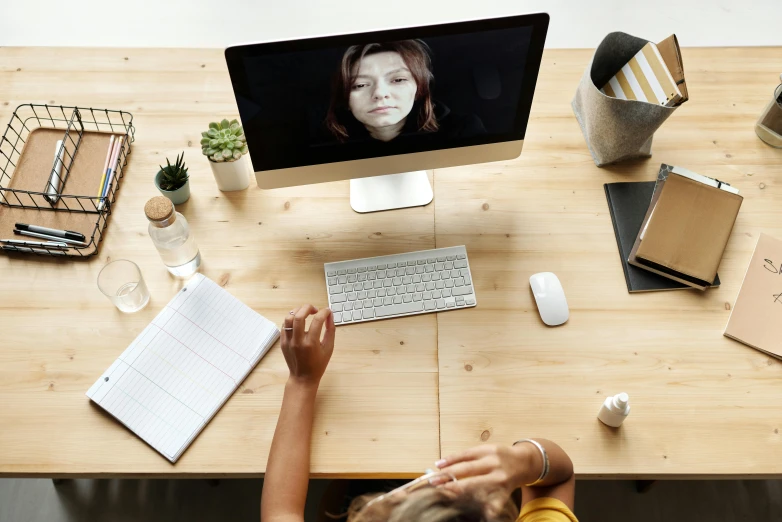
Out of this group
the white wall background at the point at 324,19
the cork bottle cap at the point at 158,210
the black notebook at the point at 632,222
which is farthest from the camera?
the white wall background at the point at 324,19

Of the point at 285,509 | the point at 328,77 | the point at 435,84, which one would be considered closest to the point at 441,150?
the point at 435,84

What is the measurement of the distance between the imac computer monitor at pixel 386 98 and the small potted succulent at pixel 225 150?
0.34 feet

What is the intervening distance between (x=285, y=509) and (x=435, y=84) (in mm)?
724

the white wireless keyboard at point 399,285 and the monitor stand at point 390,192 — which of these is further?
the monitor stand at point 390,192

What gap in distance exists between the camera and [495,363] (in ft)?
3.60

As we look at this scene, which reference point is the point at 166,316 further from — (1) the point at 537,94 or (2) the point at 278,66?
(1) the point at 537,94

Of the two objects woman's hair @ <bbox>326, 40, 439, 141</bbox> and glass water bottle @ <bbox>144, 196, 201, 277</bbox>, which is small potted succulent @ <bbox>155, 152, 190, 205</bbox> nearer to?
glass water bottle @ <bbox>144, 196, 201, 277</bbox>

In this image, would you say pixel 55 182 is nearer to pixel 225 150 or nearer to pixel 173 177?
pixel 173 177

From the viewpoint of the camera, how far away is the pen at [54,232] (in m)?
1.19

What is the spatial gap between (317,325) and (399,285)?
0.65 feet

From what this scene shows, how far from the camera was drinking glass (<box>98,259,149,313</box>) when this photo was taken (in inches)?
44.4

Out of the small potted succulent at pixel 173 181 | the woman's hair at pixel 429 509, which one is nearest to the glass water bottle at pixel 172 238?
the small potted succulent at pixel 173 181

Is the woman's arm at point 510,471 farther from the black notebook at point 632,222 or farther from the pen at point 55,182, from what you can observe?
the pen at point 55,182

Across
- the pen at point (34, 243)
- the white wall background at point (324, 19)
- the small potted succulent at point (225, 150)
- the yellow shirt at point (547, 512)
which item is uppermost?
the white wall background at point (324, 19)
